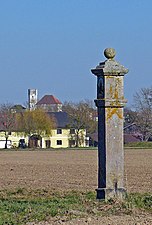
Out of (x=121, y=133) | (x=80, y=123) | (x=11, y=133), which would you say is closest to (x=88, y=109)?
(x=80, y=123)

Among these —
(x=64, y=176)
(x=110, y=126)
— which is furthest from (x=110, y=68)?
(x=64, y=176)

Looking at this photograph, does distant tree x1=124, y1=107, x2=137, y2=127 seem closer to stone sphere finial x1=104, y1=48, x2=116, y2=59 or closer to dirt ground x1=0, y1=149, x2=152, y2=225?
dirt ground x1=0, y1=149, x2=152, y2=225

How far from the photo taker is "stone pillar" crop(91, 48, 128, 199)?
11.8 meters

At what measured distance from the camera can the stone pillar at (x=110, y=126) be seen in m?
11.8

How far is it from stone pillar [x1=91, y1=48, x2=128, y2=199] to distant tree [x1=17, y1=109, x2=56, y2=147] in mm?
108518

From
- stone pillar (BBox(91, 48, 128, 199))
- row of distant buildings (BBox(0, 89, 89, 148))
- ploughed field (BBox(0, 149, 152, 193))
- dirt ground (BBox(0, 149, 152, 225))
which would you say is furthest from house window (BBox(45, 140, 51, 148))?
stone pillar (BBox(91, 48, 128, 199))

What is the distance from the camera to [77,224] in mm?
9164

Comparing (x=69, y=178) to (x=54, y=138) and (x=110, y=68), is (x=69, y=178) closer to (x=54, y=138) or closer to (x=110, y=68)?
(x=110, y=68)

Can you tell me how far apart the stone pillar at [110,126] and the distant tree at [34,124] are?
108518 millimetres

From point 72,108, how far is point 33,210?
118 meters

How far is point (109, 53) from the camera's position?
39.5ft

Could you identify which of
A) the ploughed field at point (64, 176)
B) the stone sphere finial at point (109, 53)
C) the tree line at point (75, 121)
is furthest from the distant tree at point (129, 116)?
the stone sphere finial at point (109, 53)

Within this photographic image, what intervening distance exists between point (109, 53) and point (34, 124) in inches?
4339

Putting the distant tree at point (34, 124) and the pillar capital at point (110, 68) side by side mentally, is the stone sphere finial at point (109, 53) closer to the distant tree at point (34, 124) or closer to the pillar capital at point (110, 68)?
the pillar capital at point (110, 68)
